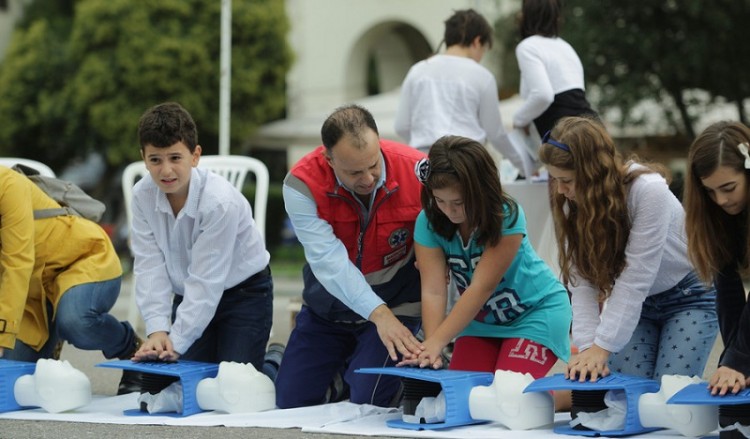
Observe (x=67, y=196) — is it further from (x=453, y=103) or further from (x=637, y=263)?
(x=637, y=263)

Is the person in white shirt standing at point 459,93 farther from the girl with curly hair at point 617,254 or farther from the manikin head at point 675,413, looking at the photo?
the manikin head at point 675,413

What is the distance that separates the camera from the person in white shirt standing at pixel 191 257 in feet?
16.6

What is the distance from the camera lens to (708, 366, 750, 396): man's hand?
3863 mm

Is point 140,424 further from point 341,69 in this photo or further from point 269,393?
point 341,69

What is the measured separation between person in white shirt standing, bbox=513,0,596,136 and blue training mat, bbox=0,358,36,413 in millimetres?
2990

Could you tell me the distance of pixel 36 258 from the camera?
545 centimetres

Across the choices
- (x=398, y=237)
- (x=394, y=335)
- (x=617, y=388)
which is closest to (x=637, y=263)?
(x=617, y=388)

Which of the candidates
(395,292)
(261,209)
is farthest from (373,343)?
(261,209)

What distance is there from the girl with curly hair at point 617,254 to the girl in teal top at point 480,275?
17 centimetres

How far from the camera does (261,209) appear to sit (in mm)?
7074

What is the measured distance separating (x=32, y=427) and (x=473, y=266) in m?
1.74

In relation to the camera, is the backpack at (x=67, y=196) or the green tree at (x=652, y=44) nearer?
the backpack at (x=67, y=196)

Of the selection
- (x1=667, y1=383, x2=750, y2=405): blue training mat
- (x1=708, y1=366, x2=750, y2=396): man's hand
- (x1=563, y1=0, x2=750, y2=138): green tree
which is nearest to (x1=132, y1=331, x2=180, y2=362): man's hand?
(x1=667, y1=383, x2=750, y2=405): blue training mat

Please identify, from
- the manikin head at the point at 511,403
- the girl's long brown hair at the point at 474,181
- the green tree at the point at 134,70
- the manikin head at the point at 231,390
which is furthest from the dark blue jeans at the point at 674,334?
the green tree at the point at 134,70
